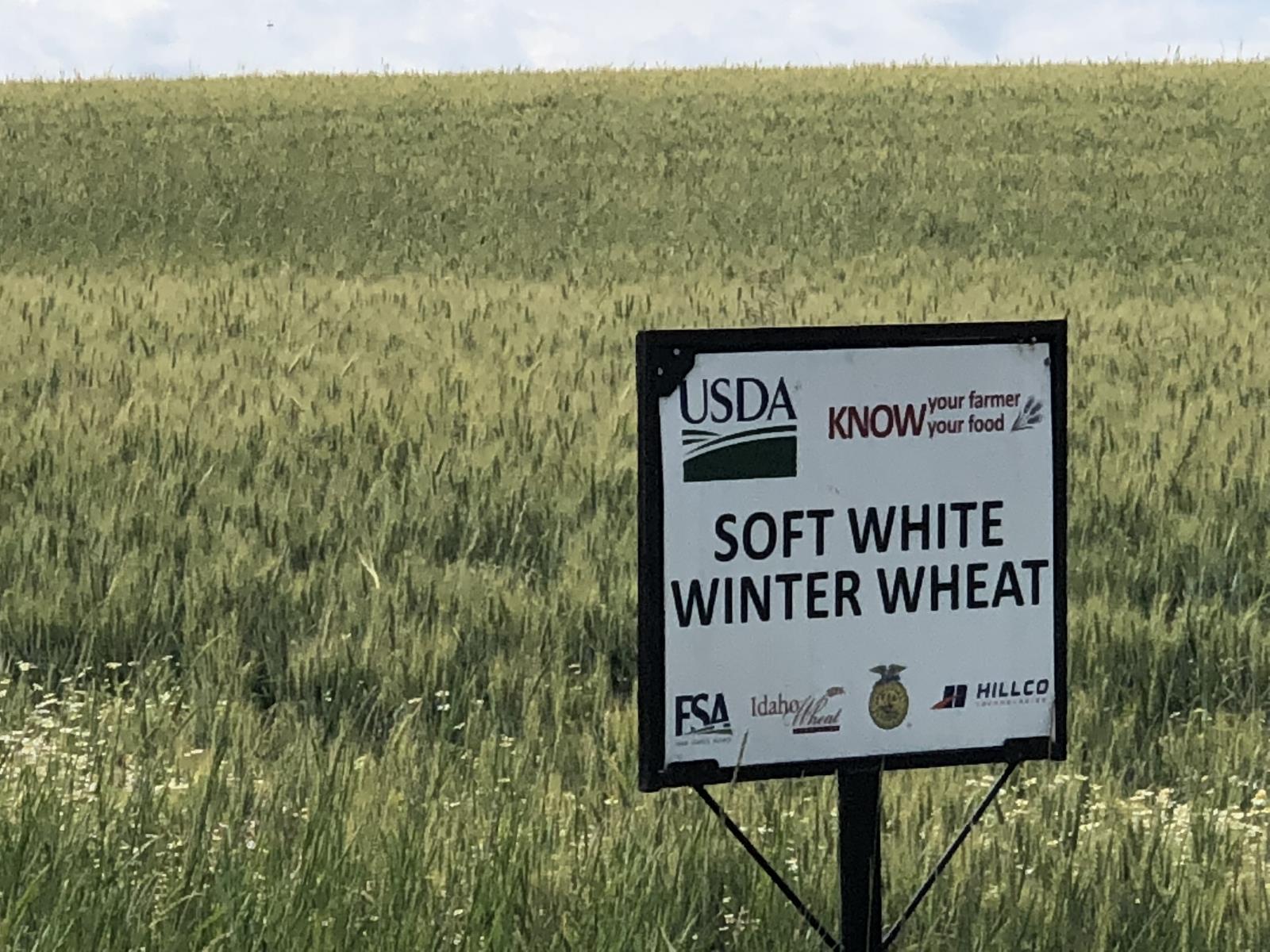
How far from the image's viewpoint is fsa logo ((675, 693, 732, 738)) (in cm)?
241

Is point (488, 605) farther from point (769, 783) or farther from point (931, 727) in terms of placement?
point (931, 727)

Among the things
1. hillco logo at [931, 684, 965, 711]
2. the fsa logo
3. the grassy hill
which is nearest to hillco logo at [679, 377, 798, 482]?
the fsa logo

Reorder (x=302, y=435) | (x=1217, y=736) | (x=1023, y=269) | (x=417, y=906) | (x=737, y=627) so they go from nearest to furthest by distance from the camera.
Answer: (x=737, y=627) < (x=417, y=906) < (x=1217, y=736) < (x=302, y=435) < (x=1023, y=269)

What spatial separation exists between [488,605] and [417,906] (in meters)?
2.23

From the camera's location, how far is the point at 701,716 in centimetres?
242

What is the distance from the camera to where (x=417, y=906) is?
2633 mm

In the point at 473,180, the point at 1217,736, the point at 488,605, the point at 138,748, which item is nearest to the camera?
the point at 138,748

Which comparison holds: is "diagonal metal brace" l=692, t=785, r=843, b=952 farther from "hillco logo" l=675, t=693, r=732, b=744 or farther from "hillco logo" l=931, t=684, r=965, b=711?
"hillco logo" l=931, t=684, r=965, b=711

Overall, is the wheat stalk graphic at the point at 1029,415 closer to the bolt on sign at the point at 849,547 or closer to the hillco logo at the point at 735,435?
the bolt on sign at the point at 849,547

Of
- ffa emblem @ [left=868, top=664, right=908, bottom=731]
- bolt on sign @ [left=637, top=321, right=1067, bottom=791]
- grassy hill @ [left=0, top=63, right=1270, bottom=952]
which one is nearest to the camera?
bolt on sign @ [left=637, top=321, right=1067, bottom=791]

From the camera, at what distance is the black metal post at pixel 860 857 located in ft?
8.46

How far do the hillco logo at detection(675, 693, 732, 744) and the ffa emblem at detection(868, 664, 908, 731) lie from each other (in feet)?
0.72

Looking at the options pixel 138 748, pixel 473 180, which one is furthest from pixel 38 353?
pixel 473 180

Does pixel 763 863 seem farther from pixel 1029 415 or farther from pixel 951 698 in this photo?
pixel 1029 415
